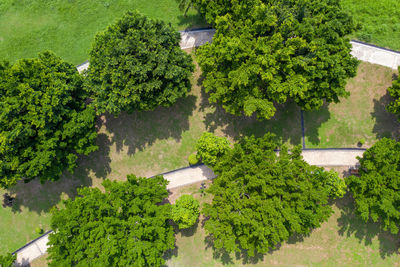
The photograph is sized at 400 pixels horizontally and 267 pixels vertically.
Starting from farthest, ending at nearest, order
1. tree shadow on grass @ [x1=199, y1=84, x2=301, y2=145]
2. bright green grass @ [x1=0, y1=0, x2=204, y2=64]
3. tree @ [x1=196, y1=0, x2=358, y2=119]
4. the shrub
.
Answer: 1. bright green grass @ [x1=0, y1=0, x2=204, y2=64]
2. tree shadow on grass @ [x1=199, y1=84, x2=301, y2=145]
3. the shrub
4. tree @ [x1=196, y1=0, x2=358, y2=119]

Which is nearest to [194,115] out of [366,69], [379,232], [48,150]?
[48,150]

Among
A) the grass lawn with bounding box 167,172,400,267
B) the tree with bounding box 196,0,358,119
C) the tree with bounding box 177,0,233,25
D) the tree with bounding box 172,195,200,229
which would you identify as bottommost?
the grass lawn with bounding box 167,172,400,267

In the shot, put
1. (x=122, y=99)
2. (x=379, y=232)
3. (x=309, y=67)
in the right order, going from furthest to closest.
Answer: (x=379, y=232), (x=122, y=99), (x=309, y=67)

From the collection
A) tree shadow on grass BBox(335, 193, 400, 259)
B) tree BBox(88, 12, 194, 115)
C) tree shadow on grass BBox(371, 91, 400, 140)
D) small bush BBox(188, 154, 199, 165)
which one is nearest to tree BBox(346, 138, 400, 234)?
tree shadow on grass BBox(335, 193, 400, 259)

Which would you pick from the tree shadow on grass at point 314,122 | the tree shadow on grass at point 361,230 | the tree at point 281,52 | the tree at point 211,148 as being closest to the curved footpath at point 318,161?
the tree shadow on grass at point 314,122

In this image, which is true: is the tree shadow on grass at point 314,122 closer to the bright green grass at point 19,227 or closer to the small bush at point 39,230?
the bright green grass at point 19,227

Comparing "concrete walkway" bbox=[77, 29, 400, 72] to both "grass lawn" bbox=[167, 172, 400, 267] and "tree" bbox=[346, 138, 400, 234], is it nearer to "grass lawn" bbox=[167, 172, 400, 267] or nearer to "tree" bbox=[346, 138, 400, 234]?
"tree" bbox=[346, 138, 400, 234]

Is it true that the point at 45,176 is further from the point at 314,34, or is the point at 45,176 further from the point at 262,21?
the point at 314,34
